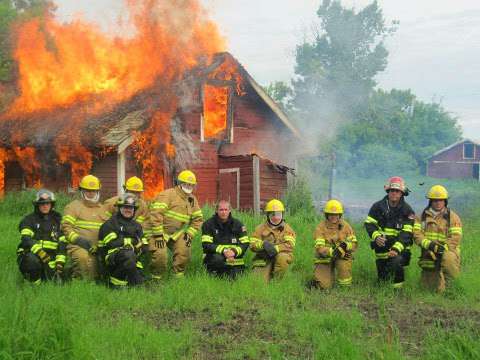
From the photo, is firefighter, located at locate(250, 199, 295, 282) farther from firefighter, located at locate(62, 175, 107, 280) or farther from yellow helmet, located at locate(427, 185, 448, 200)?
firefighter, located at locate(62, 175, 107, 280)

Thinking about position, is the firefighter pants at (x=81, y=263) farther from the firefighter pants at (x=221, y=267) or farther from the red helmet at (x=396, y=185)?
the red helmet at (x=396, y=185)

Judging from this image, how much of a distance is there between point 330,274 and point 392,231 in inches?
47.9

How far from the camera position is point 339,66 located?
45344 mm

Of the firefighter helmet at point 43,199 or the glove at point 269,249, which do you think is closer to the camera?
the firefighter helmet at point 43,199

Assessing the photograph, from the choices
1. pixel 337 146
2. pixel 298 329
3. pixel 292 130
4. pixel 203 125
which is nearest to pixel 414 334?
pixel 298 329

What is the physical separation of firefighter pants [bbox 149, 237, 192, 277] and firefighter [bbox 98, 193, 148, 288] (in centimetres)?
25

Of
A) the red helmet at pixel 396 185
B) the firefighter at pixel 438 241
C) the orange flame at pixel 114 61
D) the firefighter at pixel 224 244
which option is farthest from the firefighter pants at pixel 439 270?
the orange flame at pixel 114 61

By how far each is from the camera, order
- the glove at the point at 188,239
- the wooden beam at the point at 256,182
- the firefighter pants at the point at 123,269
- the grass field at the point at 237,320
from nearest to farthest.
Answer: the grass field at the point at 237,320 < the firefighter pants at the point at 123,269 < the glove at the point at 188,239 < the wooden beam at the point at 256,182

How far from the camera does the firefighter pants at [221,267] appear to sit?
29.0 feet

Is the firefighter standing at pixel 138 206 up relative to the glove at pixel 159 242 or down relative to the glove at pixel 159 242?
up

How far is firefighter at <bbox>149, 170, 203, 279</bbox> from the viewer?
8.93 meters

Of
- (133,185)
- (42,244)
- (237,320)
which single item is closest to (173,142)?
(133,185)

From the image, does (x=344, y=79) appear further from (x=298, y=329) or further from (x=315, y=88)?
(x=298, y=329)

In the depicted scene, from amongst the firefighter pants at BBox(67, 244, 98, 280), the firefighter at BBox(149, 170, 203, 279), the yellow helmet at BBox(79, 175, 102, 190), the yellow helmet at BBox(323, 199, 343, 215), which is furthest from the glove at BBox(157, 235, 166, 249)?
the yellow helmet at BBox(323, 199, 343, 215)
